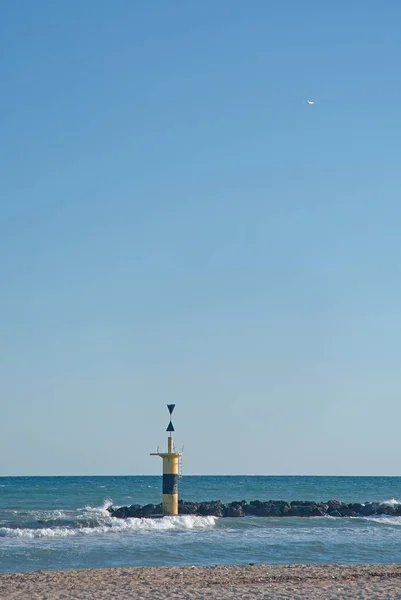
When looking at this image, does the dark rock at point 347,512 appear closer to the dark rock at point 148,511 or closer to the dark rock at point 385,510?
the dark rock at point 385,510

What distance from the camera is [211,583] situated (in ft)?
53.9

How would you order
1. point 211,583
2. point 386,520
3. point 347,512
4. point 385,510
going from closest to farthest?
point 211,583, point 386,520, point 347,512, point 385,510

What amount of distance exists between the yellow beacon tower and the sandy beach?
8919mm

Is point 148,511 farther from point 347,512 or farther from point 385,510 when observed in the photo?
point 385,510

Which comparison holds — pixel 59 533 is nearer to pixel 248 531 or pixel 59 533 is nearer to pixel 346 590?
pixel 248 531

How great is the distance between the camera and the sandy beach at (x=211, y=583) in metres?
15.2

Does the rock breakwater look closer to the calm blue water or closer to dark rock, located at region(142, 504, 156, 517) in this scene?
dark rock, located at region(142, 504, 156, 517)

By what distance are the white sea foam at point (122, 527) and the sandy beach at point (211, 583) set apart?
29.2 ft

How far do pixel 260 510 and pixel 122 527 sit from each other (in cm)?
684

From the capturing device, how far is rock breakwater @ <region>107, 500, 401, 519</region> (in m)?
32.6

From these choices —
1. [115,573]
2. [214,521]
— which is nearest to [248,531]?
[214,521]

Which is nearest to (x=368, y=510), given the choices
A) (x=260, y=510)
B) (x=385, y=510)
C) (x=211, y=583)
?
(x=385, y=510)

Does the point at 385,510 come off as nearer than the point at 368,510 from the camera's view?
No

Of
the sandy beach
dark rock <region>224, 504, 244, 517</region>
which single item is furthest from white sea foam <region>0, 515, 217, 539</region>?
the sandy beach
